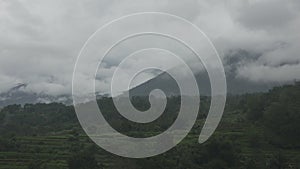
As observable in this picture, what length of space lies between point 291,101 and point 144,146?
22396 millimetres

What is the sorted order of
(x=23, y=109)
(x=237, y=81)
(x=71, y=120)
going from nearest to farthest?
(x=71, y=120) → (x=23, y=109) → (x=237, y=81)

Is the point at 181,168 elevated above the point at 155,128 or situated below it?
below

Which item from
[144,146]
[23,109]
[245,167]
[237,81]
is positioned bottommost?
[245,167]

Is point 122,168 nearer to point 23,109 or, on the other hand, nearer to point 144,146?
point 144,146

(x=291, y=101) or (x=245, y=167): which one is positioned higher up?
(x=291, y=101)

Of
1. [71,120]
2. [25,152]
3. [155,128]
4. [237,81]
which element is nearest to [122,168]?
[155,128]

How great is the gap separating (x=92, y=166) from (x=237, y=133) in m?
16.7

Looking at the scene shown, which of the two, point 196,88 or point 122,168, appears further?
point 122,168

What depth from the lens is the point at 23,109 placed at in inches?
3076

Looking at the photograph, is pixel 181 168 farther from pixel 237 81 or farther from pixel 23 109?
pixel 237 81

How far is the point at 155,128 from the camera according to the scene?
38.4 metres

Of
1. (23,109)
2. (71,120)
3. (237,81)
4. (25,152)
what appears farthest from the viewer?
(237,81)

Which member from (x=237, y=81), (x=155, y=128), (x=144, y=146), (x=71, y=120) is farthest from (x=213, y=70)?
(x=237, y=81)

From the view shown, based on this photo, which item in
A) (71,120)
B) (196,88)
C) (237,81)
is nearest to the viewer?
(196,88)
